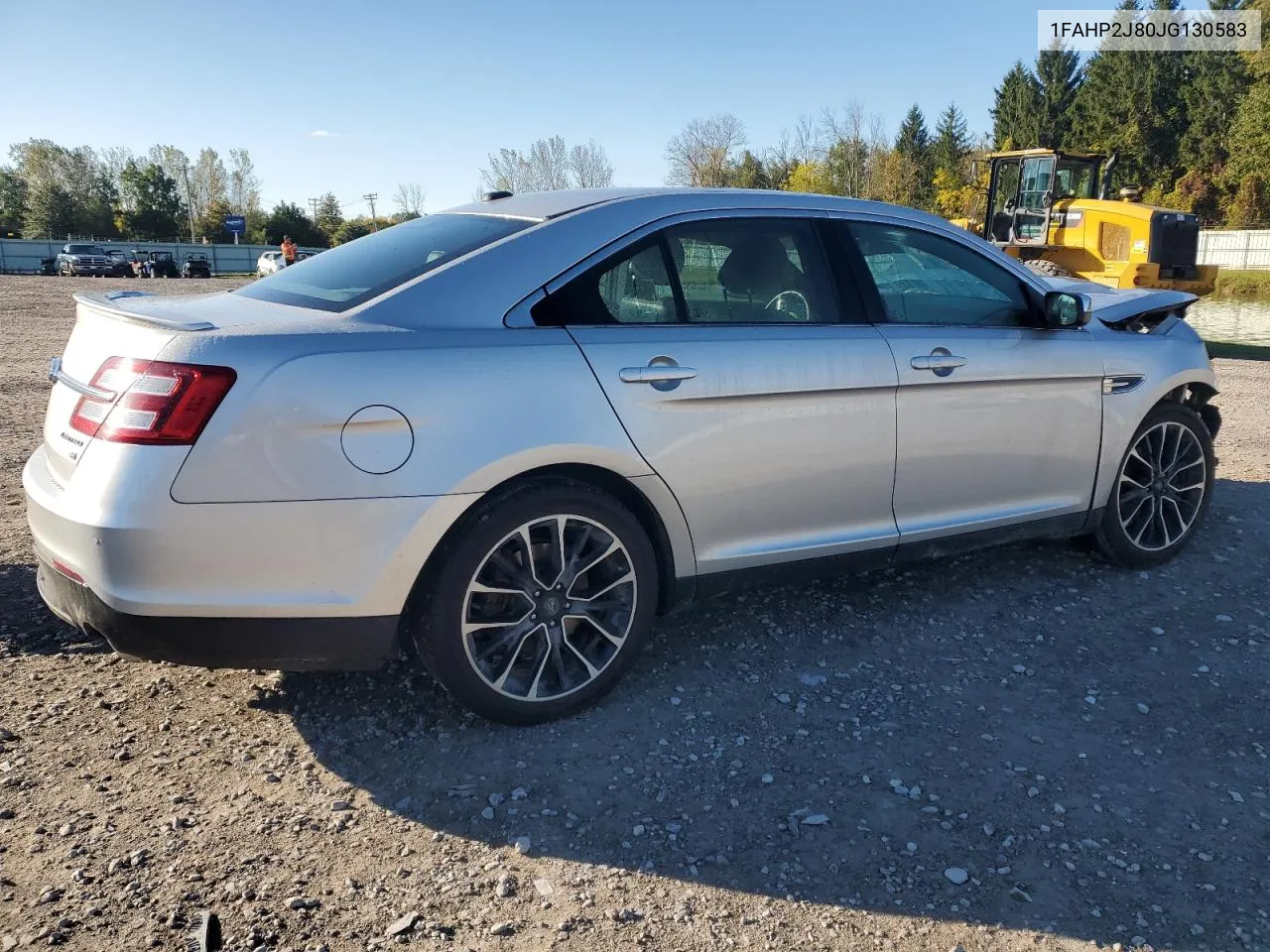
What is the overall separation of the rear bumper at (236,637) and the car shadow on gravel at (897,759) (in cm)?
39

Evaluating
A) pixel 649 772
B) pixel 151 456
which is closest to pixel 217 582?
pixel 151 456

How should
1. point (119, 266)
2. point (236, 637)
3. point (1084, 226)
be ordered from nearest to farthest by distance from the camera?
point (236, 637) → point (1084, 226) → point (119, 266)

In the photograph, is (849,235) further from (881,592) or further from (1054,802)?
(1054,802)

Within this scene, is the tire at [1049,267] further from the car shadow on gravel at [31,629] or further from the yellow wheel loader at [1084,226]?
the car shadow on gravel at [31,629]

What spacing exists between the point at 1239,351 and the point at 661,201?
16.8 meters

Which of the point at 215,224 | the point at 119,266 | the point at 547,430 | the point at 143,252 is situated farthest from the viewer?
the point at 215,224

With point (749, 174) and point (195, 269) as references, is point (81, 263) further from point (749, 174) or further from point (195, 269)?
point (749, 174)

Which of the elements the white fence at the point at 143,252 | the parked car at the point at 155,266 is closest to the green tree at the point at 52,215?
the white fence at the point at 143,252

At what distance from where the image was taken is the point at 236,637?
2734mm

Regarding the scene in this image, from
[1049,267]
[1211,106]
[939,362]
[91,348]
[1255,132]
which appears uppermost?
[1211,106]

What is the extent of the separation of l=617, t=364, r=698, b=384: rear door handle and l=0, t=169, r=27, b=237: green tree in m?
93.3

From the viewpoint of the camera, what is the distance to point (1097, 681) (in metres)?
3.61

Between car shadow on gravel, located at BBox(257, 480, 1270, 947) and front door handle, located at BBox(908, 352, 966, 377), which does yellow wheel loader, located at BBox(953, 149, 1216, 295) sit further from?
car shadow on gravel, located at BBox(257, 480, 1270, 947)

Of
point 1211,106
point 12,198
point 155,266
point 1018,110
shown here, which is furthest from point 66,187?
point 1211,106
